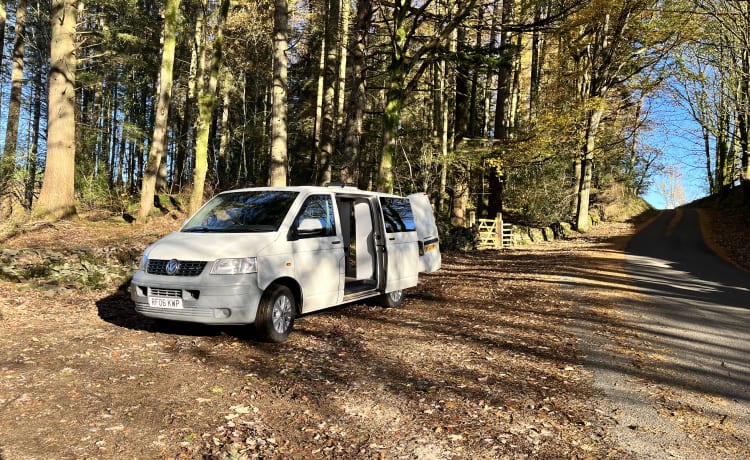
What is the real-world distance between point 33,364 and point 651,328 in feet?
25.9

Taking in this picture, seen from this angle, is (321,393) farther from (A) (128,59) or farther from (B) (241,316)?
(A) (128,59)

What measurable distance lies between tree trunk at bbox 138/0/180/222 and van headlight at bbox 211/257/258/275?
12.2m

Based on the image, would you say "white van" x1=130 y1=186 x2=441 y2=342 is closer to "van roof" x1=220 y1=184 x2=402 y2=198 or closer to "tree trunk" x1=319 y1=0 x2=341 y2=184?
"van roof" x1=220 y1=184 x2=402 y2=198

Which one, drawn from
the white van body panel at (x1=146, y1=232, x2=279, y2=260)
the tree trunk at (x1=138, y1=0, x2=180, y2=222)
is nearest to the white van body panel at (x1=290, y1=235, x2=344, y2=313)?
the white van body panel at (x1=146, y1=232, x2=279, y2=260)

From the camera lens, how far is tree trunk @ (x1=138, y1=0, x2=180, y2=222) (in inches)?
607

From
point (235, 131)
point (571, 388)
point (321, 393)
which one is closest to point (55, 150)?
point (321, 393)

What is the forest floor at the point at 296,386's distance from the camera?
136 inches

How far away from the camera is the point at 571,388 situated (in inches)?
185

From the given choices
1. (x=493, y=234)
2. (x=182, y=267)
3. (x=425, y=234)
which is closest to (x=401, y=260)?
(x=425, y=234)

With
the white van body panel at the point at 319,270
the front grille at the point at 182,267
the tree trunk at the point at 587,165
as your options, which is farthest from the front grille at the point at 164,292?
the tree trunk at the point at 587,165

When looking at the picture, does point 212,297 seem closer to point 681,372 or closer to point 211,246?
point 211,246

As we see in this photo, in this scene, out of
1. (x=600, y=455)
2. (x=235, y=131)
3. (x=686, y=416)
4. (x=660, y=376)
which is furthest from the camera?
(x=235, y=131)

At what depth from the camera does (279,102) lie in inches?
545

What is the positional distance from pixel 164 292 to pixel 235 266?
2.95 feet
